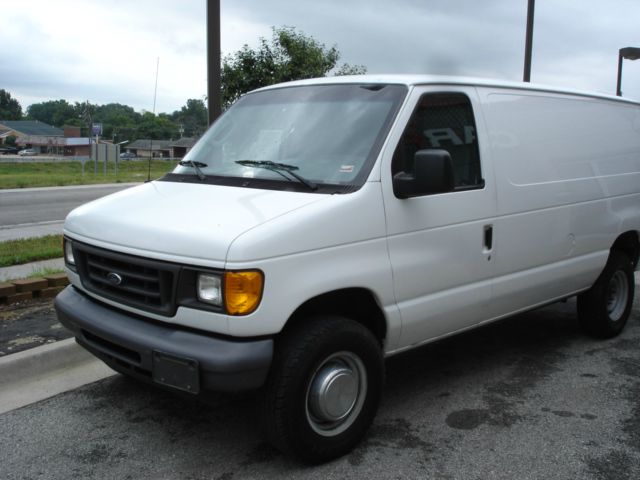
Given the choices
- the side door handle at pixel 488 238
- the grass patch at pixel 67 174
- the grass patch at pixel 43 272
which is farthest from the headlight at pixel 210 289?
the grass patch at pixel 67 174

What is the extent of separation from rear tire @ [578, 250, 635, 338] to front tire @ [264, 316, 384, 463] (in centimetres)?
279

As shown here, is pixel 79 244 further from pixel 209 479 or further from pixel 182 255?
pixel 209 479

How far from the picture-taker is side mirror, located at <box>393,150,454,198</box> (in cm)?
362

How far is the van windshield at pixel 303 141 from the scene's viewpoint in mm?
3744

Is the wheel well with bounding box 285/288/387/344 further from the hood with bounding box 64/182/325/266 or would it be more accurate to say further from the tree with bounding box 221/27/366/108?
the tree with bounding box 221/27/366/108

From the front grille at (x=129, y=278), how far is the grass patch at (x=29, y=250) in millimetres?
4300

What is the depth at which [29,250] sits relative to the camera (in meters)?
8.35

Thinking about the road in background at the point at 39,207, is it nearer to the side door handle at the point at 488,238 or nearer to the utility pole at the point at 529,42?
the side door handle at the point at 488,238

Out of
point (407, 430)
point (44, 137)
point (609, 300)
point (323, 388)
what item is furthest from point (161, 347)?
point (44, 137)

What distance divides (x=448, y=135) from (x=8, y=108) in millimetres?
153893

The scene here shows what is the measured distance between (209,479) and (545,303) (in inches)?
115

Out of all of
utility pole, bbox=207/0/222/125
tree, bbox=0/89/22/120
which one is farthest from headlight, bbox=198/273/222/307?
tree, bbox=0/89/22/120

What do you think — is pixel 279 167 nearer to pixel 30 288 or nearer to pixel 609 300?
pixel 30 288

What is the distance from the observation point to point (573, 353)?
18.1 ft
